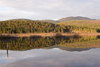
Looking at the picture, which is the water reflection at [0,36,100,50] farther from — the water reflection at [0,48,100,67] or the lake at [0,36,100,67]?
the water reflection at [0,48,100,67]

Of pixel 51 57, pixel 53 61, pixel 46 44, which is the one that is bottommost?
pixel 46 44

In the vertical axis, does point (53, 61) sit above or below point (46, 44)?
above

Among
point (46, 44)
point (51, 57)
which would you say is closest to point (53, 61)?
point (51, 57)

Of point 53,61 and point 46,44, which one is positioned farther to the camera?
point 46,44

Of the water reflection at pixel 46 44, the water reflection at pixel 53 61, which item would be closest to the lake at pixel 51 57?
the water reflection at pixel 53 61

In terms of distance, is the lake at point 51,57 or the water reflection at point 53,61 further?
the lake at point 51,57

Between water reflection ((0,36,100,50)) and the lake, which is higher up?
the lake

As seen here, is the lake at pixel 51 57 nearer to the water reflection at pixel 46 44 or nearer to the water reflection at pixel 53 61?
the water reflection at pixel 53 61

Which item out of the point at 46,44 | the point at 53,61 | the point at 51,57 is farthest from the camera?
the point at 46,44

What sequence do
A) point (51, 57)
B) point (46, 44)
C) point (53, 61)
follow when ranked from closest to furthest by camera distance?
point (53, 61), point (51, 57), point (46, 44)

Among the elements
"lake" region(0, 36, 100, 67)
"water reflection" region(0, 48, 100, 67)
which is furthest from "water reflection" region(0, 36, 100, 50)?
"water reflection" region(0, 48, 100, 67)

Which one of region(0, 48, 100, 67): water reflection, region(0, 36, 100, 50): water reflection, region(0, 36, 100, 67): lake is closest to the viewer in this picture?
region(0, 48, 100, 67): water reflection

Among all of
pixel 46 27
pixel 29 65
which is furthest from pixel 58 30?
pixel 29 65

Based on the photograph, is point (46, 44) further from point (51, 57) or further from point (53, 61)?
point (53, 61)
